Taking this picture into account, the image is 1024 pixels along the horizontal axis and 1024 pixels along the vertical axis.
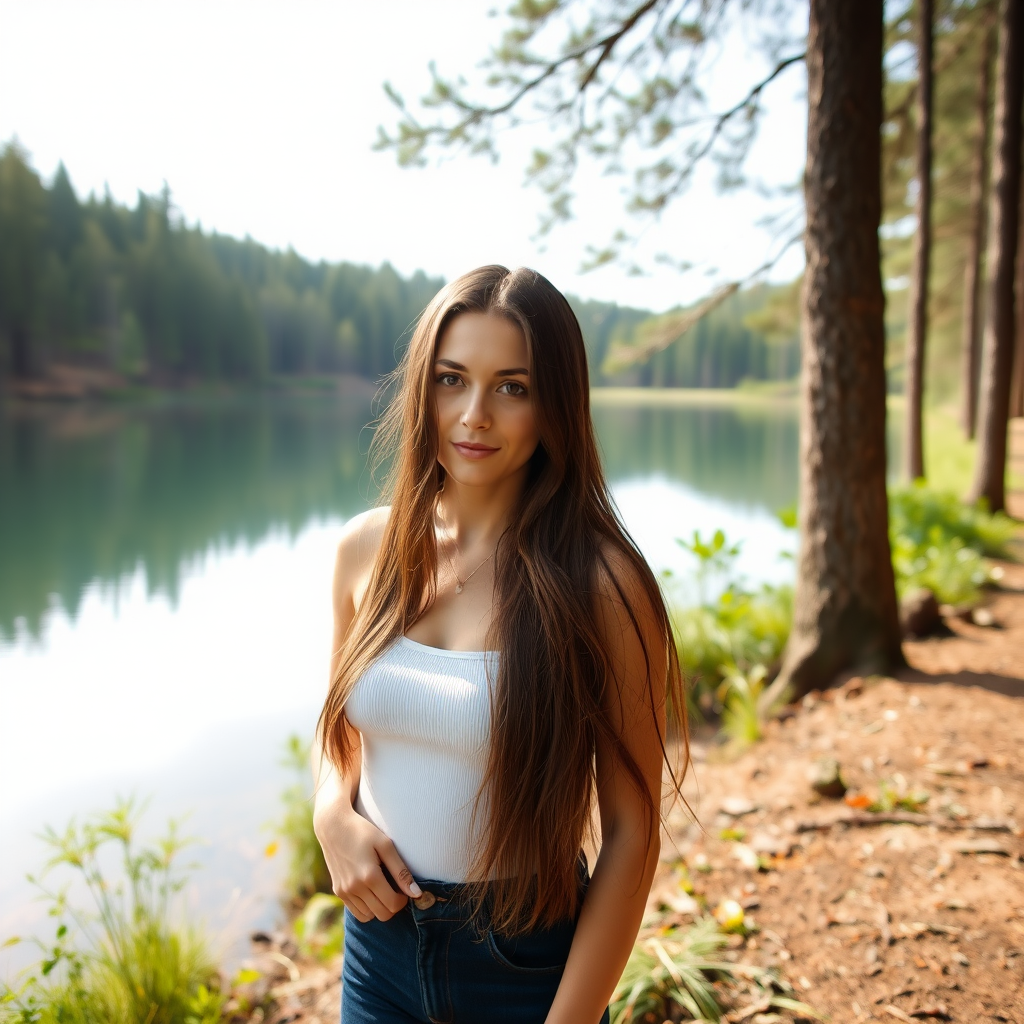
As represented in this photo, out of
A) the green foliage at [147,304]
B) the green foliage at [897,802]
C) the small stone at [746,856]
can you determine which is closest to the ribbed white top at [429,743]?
the small stone at [746,856]

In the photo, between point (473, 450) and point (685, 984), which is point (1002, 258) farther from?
point (473, 450)

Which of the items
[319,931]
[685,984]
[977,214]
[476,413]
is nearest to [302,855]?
[319,931]

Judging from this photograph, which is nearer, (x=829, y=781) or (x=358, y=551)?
(x=358, y=551)

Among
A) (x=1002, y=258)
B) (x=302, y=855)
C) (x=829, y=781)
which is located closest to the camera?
(x=829, y=781)

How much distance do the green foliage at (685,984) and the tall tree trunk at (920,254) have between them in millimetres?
8846

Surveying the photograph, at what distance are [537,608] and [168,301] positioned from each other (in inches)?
1723

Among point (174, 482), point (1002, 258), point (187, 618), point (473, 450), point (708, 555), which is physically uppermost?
point (1002, 258)

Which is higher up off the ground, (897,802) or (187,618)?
(897,802)

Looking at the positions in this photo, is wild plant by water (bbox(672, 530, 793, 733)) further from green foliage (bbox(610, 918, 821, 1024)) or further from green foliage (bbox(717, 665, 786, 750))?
green foliage (bbox(610, 918, 821, 1024))

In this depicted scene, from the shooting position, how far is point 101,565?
1009cm

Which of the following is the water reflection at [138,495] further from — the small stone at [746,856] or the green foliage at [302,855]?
the small stone at [746,856]

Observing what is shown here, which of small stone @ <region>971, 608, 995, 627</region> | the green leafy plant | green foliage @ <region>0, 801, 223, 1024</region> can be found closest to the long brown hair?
green foliage @ <region>0, 801, 223, 1024</region>

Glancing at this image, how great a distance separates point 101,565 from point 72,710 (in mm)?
4835

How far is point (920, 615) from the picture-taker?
183 inches
